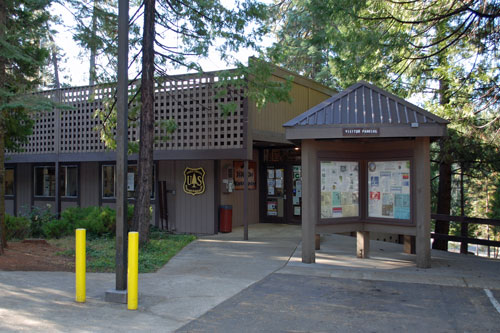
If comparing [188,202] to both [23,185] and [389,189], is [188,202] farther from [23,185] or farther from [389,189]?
[23,185]

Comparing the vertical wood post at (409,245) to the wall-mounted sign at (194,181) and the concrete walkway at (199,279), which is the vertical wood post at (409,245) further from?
the wall-mounted sign at (194,181)

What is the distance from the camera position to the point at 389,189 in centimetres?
1008

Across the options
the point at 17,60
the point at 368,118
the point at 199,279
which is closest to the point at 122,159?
the point at 199,279

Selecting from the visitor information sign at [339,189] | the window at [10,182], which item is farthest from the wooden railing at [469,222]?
the window at [10,182]

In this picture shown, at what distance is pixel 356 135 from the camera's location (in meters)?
9.10

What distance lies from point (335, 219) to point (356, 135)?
210 centimetres

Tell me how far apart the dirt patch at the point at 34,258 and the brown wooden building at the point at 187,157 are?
11.2ft

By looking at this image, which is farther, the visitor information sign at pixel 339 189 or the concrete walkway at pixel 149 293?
the visitor information sign at pixel 339 189

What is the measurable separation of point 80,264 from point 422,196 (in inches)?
262

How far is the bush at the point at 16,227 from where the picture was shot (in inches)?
504

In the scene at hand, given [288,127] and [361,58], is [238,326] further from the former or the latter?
[361,58]

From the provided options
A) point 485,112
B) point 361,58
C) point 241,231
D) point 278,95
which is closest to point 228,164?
point 241,231

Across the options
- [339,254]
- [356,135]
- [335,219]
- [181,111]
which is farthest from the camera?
[181,111]

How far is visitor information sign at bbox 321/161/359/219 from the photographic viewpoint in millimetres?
10125
